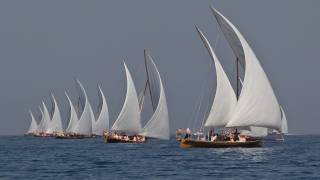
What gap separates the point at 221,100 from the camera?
89.8m

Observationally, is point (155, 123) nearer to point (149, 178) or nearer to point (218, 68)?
point (218, 68)

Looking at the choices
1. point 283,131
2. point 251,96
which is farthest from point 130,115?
point 283,131

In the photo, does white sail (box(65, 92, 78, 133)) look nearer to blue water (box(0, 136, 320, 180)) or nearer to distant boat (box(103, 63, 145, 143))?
distant boat (box(103, 63, 145, 143))

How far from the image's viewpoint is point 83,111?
573 feet

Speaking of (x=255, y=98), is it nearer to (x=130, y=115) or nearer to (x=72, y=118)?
(x=130, y=115)

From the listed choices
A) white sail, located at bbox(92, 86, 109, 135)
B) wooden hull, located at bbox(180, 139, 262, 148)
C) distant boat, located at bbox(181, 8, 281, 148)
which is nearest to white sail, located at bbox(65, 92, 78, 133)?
white sail, located at bbox(92, 86, 109, 135)

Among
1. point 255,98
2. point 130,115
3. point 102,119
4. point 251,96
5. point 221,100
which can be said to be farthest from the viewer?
point 102,119

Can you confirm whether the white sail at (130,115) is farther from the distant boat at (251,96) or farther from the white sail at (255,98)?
the white sail at (255,98)

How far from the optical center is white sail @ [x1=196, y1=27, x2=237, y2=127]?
89.1 metres

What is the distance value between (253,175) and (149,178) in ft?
21.3

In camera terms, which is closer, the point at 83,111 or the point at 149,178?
the point at 149,178

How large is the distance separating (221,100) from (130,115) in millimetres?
31804

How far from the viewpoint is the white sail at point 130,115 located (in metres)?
120

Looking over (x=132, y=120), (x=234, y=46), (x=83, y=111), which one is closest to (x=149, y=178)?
(x=234, y=46)
